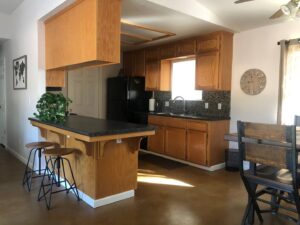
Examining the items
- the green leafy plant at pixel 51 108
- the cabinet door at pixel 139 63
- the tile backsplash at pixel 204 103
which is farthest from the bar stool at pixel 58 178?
the cabinet door at pixel 139 63

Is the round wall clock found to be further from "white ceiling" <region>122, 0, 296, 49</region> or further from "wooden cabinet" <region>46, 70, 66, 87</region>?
"wooden cabinet" <region>46, 70, 66, 87</region>

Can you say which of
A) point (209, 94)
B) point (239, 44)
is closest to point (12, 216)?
point (209, 94)

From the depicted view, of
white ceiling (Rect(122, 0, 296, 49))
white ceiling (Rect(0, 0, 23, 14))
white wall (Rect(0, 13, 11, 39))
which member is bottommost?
white ceiling (Rect(122, 0, 296, 49))

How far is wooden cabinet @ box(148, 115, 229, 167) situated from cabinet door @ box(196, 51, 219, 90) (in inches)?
26.0

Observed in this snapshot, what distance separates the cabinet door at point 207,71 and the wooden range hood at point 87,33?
6.71 ft

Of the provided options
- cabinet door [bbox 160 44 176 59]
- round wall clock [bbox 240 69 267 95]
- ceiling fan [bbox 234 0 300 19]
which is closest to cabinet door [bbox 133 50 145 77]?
cabinet door [bbox 160 44 176 59]

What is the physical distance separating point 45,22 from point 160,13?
1811 millimetres

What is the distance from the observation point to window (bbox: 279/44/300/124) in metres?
3.60

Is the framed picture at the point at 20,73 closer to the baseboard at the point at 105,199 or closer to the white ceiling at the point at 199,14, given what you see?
the white ceiling at the point at 199,14

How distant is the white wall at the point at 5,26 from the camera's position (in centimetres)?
490

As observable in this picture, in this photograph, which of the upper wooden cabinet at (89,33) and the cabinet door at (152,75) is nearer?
the upper wooden cabinet at (89,33)

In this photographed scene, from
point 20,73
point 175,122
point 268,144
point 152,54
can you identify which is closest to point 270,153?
point 268,144

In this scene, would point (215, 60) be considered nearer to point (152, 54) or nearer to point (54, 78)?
point (152, 54)

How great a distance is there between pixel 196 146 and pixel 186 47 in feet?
6.05
